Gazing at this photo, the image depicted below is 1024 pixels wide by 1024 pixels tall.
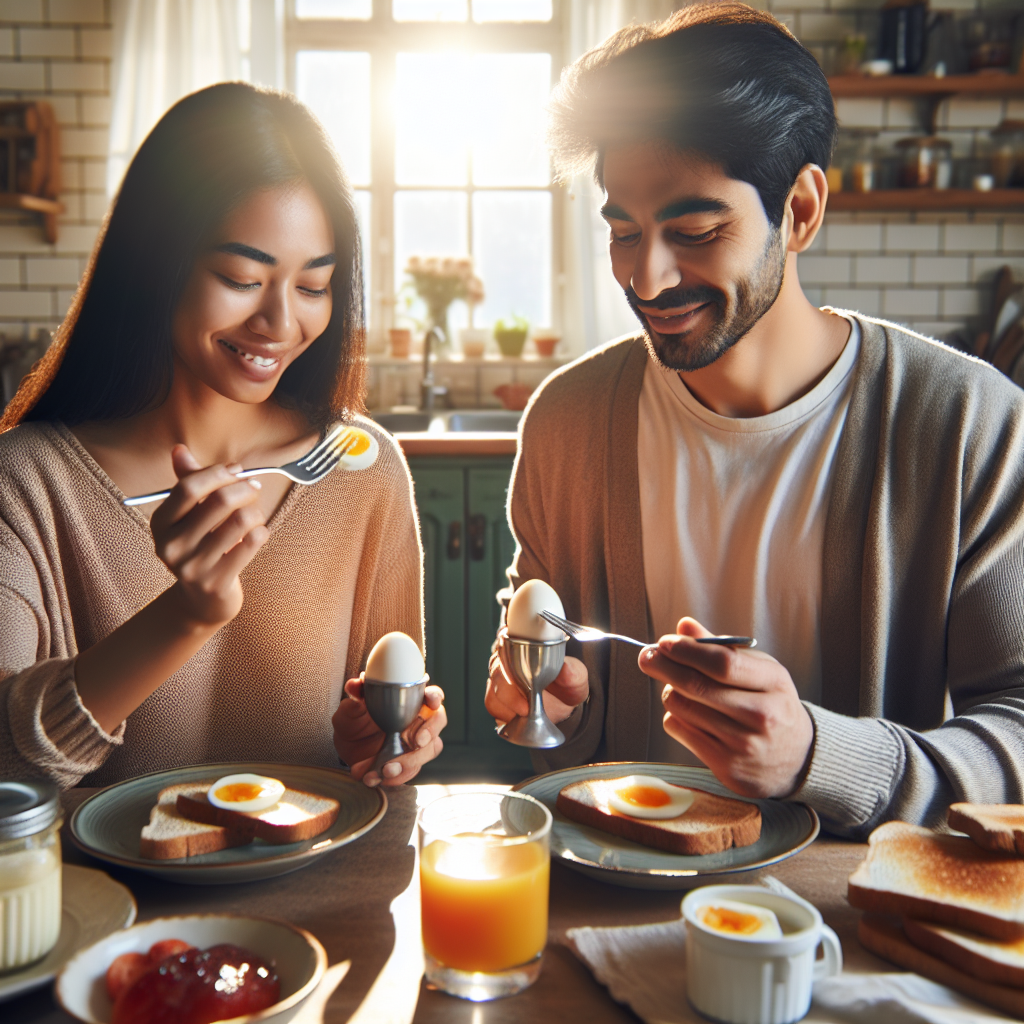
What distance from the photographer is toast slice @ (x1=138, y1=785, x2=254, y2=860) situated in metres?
0.88

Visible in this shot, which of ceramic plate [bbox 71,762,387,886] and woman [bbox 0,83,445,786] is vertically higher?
woman [bbox 0,83,445,786]

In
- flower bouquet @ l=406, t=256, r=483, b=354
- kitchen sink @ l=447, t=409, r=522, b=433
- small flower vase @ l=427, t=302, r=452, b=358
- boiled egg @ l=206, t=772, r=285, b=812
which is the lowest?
boiled egg @ l=206, t=772, r=285, b=812

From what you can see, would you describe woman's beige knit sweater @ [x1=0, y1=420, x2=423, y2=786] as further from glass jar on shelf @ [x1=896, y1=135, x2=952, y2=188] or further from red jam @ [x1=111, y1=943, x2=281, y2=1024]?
glass jar on shelf @ [x1=896, y1=135, x2=952, y2=188]

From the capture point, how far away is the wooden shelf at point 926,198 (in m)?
3.71

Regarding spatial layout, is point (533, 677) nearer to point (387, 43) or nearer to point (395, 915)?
point (395, 915)

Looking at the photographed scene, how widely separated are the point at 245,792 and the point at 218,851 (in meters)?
0.07

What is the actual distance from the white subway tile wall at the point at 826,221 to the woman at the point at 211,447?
2.62 meters

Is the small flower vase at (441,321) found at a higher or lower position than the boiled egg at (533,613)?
higher

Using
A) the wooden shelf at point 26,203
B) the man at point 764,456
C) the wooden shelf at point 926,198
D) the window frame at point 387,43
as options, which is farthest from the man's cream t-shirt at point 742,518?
the wooden shelf at point 26,203

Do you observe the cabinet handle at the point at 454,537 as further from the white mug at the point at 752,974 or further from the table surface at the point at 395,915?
the white mug at the point at 752,974

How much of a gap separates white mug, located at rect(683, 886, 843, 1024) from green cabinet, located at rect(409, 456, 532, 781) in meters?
2.16

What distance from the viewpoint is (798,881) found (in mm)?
897

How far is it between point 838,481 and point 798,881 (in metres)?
0.58

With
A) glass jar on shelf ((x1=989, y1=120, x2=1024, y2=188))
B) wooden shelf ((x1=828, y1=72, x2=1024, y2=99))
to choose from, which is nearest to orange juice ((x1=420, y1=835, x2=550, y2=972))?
wooden shelf ((x1=828, y1=72, x2=1024, y2=99))
